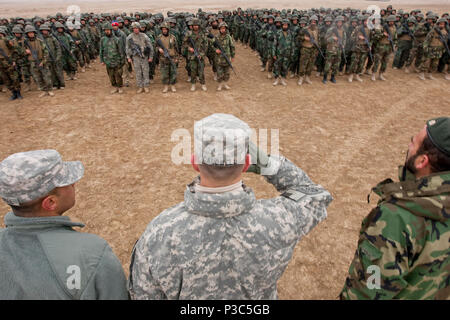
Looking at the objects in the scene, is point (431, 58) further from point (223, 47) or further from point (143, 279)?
point (143, 279)

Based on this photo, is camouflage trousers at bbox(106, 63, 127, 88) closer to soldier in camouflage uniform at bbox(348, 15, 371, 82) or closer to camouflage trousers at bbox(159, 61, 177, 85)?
camouflage trousers at bbox(159, 61, 177, 85)

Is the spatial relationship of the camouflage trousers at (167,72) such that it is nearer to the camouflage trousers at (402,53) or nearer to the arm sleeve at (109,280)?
the arm sleeve at (109,280)

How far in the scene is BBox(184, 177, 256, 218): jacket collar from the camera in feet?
3.30

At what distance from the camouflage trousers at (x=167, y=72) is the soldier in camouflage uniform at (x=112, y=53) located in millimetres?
1123

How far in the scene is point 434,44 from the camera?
325 inches

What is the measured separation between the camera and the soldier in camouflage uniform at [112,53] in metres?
6.94

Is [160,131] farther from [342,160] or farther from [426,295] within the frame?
[426,295]

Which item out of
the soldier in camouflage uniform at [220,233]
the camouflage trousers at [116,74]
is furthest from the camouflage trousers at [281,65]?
the soldier in camouflage uniform at [220,233]

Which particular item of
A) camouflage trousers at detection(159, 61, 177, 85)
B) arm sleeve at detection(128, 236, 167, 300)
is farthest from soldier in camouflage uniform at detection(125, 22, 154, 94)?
arm sleeve at detection(128, 236, 167, 300)

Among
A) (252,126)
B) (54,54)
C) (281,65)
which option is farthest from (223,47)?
(54,54)

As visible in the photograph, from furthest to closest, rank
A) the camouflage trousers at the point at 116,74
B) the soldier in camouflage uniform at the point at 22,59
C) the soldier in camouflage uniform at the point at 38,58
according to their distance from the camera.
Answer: the camouflage trousers at the point at 116,74 → the soldier in camouflage uniform at the point at 38,58 → the soldier in camouflage uniform at the point at 22,59

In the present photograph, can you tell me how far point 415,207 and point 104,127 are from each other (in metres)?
5.95

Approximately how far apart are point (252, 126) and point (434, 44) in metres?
7.31

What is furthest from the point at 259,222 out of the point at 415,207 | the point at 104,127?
the point at 104,127
